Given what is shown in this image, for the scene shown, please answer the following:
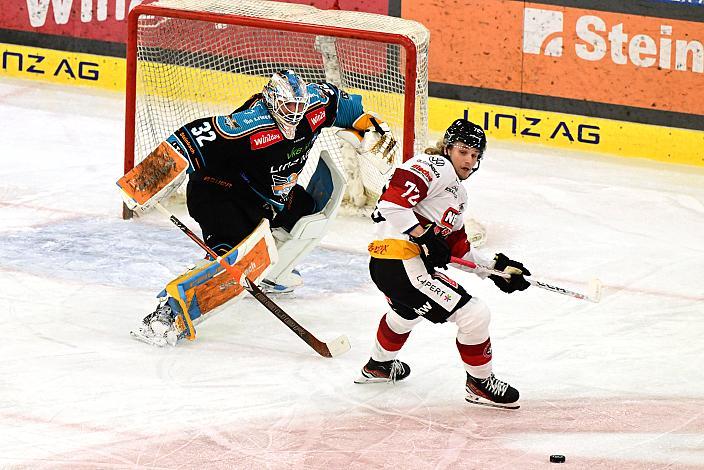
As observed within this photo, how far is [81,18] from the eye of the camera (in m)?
8.54

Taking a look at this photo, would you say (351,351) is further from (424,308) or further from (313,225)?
(424,308)

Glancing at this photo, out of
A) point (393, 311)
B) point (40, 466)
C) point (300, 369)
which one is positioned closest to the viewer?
point (40, 466)

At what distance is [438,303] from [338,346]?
730 millimetres

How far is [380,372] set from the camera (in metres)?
4.49

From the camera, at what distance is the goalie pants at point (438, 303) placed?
4.16m

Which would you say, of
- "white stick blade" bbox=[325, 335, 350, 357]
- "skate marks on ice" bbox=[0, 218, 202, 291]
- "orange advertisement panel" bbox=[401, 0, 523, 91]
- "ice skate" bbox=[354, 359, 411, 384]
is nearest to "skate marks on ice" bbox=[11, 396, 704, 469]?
"ice skate" bbox=[354, 359, 411, 384]

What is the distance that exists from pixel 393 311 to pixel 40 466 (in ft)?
4.01

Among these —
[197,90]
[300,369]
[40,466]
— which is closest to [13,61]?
[197,90]

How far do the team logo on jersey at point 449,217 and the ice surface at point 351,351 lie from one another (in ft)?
2.01

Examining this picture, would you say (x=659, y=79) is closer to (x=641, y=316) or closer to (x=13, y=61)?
(x=641, y=316)

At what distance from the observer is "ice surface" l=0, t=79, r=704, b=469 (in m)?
4.06

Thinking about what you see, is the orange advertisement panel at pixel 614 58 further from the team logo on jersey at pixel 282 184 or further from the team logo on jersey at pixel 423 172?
the team logo on jersey at pixel 423 172

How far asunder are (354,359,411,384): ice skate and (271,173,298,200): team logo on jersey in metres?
0.94

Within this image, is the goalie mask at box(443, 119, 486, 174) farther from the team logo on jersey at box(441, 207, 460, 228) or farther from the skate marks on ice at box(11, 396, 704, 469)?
the skate marks on ice at box(11, 396, 704, 469)
